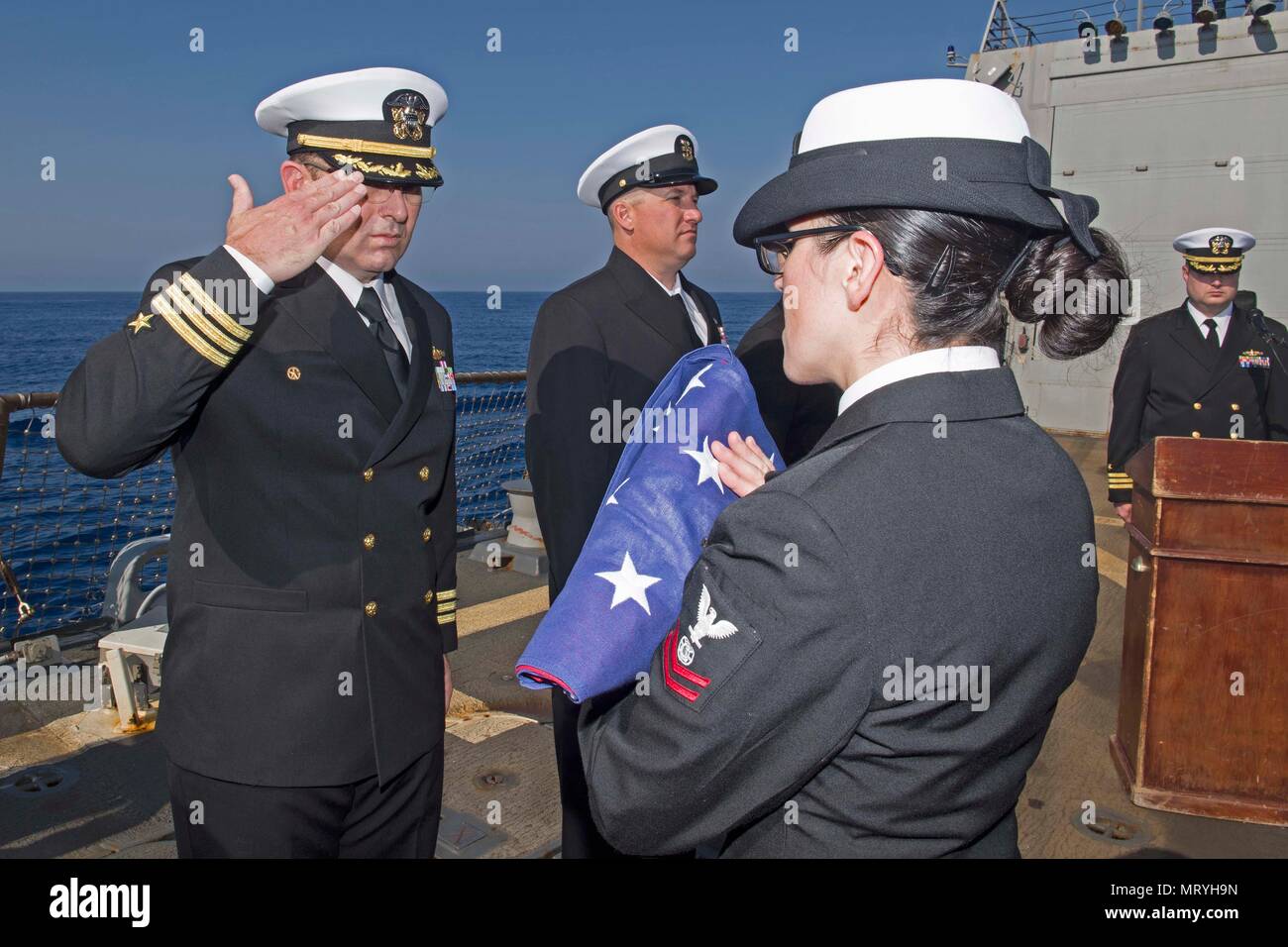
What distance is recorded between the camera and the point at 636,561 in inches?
55.9

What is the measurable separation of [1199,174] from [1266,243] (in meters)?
1.51

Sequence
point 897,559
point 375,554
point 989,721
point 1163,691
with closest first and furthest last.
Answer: point 897,559 → point 989,721 → point 375,554 → point 1163,691

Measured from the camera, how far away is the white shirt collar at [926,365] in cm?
139

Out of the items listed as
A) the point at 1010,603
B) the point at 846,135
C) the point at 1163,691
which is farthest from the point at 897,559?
the point at 1163,691

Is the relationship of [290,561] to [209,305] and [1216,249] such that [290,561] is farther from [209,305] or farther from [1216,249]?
[1216,249]

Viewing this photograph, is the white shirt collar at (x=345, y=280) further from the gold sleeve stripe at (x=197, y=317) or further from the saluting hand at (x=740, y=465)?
the saluting hand at (x=740, y=465)

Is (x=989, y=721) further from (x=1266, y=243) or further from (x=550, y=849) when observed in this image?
(x=1266, y=243)

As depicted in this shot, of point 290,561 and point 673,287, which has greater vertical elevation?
point 673,287

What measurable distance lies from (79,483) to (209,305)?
2174 centimetres

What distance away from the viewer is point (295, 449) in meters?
2.13

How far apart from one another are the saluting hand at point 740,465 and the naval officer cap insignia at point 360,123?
1299 millimetres

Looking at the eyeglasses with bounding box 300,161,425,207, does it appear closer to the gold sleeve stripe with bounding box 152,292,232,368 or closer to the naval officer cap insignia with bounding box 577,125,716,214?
the gold sleeve stripe with bounding box 152,292,232,368

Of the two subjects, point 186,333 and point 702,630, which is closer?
point 702,630

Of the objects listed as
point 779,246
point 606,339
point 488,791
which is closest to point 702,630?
point 779,246
